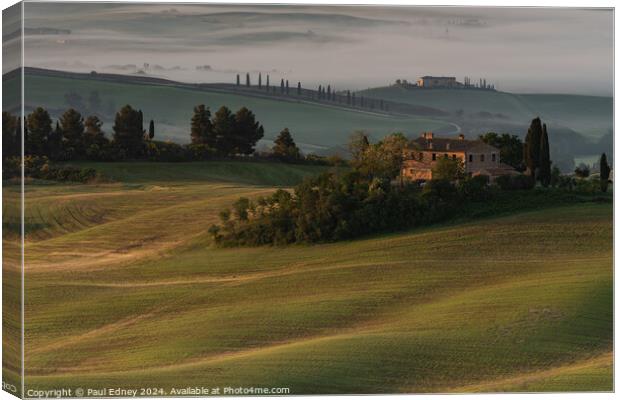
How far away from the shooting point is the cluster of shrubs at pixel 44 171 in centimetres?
2227

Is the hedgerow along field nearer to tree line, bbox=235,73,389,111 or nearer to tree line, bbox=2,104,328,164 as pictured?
tree line, bbox=2,104,328,164

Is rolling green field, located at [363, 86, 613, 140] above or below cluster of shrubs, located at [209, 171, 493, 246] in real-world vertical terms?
above

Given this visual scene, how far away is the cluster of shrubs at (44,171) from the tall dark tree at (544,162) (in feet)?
20.3

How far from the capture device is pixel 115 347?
2256cm

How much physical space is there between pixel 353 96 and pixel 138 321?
4300 mm

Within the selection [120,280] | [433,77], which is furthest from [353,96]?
[120,280]

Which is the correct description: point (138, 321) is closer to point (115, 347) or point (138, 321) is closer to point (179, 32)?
point (115, 347)

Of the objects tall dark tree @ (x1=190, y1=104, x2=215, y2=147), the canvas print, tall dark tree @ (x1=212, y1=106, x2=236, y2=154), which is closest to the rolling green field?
the canvas print

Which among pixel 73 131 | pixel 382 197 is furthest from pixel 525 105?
pixel 73 131

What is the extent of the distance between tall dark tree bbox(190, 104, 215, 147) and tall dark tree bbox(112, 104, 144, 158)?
728 mm

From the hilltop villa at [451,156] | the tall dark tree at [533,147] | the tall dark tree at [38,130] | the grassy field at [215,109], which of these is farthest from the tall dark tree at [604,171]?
the tall dark tree at [38,130]

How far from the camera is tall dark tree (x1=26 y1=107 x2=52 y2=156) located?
22.4 metres

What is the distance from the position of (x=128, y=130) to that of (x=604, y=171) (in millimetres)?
6682

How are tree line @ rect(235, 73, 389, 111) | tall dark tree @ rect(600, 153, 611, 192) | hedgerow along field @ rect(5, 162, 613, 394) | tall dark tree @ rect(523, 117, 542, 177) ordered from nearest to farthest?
hedgerow along field @ rect(5, 162, 613, 394)
tree line @ rect(235, 73, 389, 111)
tall dark tree @ rect(600, 153, 611, 192)
tall dark tree @ rect(523, 117, 542, 177)
